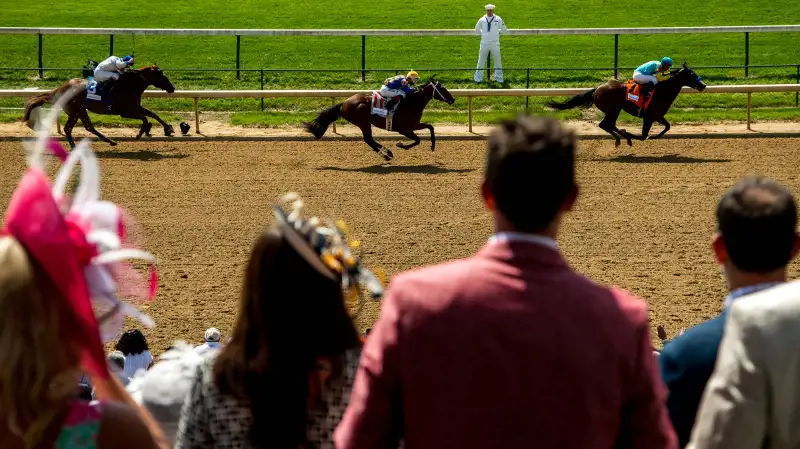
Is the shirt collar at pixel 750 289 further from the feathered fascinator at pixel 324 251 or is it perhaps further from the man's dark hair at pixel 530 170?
the feathered fascinator at pixel 324 251

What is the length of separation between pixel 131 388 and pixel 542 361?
1.94 metres

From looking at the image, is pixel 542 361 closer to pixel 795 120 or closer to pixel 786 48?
pixel 795 120

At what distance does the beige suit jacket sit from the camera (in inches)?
98.0

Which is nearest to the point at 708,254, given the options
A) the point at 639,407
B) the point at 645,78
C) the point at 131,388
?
the point at 645,78

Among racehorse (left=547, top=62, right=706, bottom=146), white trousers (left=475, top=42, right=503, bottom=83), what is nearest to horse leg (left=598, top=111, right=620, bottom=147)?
racehorse (left=547, top=62, right=706, bottom=146)

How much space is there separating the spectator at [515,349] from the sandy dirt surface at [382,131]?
16.7 m

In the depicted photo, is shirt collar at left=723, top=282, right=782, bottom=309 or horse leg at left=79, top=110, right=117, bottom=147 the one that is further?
horse leg at left=79, top=110, right=117, bottom=147

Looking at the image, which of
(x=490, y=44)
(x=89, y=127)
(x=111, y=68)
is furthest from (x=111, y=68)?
(x=490, y=44)

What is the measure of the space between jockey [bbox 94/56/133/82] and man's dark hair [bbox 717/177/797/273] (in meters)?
16.4

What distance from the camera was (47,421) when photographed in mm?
2371

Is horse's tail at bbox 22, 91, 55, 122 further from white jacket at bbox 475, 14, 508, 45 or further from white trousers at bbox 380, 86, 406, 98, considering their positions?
white jacket at bbox 475, 14, 508, 45

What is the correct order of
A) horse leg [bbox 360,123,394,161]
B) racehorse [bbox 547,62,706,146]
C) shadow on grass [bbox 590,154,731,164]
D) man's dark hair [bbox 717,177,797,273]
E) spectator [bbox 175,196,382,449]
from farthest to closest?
racehorse [bbox 547,62,706,146] → horse leg [bbox 360,123,394,161] → shadow on grass [bbox 590,154,731,164] → man's dark hair [bbox 717,177,797,273] → spectator [bbox 175,196,382,449]

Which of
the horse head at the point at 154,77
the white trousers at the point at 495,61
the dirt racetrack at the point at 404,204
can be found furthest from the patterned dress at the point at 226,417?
the white trousers at the point at 495,61

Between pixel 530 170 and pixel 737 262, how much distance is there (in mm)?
799
